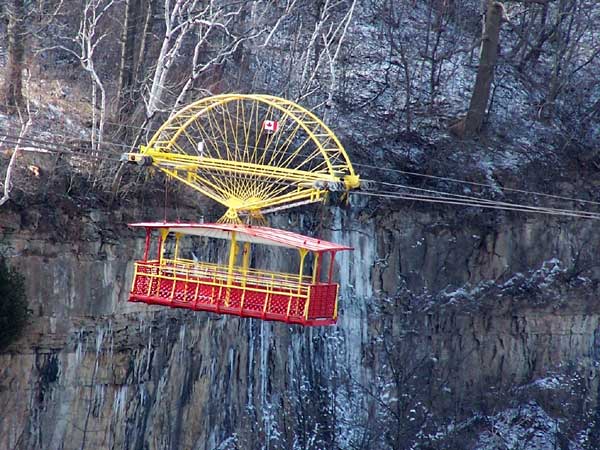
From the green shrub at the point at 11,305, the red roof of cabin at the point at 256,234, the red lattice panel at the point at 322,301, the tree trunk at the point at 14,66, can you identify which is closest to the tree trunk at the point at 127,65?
the tree trunk at the point at 14,66

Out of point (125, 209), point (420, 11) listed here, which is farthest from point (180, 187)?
point (420, 11)

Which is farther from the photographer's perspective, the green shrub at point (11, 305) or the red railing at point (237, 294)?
the green shrub at point (11, 305)

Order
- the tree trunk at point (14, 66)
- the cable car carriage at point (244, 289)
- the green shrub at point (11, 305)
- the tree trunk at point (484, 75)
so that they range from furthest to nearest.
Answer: the tree trunk at point (484, 75), the tree trunk at point (14, 66), the green shrub at point (11, 305), the cable car carriage at point (244, 289)

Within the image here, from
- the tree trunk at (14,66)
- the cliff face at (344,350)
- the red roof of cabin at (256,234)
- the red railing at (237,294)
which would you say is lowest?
the cliff face at (344,350)

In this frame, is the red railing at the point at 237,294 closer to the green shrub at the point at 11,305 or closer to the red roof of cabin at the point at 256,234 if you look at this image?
the red roof of cabin at the point at 256,234

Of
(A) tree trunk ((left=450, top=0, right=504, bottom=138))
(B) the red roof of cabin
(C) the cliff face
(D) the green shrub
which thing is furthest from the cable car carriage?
(A) tree trunk ((left=450, top=0, right=504, bottom=138))

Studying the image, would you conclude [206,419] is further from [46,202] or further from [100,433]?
[46,202]

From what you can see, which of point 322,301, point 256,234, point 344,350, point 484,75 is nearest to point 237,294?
point 256,234
